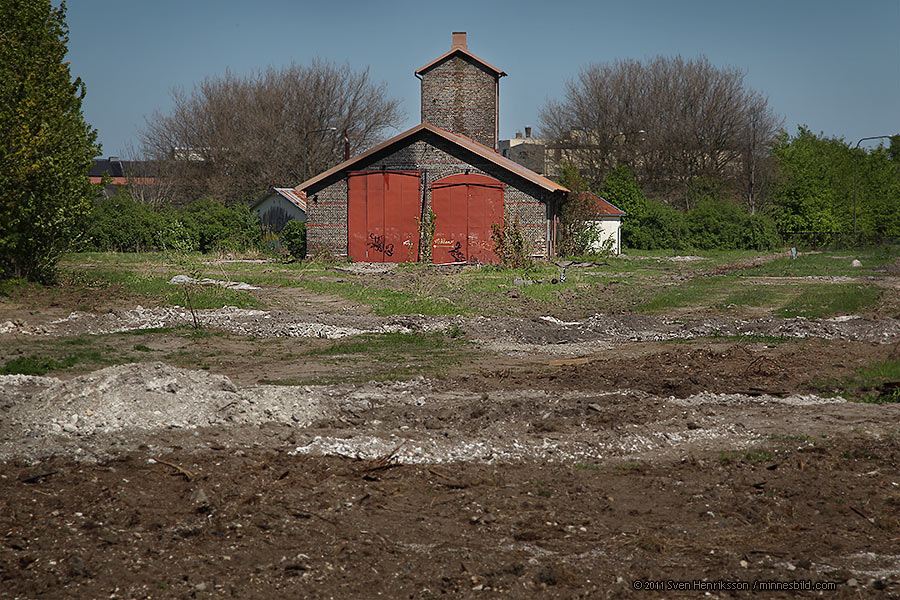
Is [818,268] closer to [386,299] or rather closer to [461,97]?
[461,97]

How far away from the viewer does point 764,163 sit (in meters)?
66.1

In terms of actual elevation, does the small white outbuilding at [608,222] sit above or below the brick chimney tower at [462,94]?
below

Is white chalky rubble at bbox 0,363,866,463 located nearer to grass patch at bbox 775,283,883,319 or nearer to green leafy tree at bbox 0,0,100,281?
grass patch at bbox 775,283,883,319

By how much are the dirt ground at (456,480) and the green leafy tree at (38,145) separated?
6949 mm

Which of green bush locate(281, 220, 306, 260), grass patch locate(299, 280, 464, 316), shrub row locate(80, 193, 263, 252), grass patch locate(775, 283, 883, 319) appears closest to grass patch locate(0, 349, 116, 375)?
grass patch locate(299, 280, 464, 316)

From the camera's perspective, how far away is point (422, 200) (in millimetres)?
34375

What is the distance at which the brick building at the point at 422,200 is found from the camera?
111 feet

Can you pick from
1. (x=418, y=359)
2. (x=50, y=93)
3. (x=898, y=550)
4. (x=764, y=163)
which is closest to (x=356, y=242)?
(x=50, y=93)

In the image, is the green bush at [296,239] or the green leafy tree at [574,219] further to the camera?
the green leafy tree at [574,219]

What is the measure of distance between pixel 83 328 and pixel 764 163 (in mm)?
61280

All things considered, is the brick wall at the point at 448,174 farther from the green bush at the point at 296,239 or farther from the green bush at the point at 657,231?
the green bush at the point at 657,231

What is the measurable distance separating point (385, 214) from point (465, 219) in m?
3.33

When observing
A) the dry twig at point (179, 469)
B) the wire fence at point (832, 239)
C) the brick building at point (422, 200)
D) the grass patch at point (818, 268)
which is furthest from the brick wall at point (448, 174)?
the dry twig at point (179, 469)

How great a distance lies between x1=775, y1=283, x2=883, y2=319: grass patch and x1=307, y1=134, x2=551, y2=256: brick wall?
12.7m
